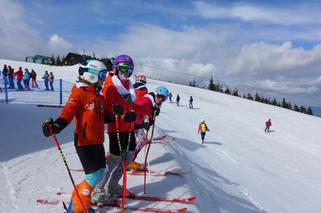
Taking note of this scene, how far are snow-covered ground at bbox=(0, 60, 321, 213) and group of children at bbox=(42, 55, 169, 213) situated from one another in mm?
791

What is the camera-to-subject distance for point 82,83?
4691 mm

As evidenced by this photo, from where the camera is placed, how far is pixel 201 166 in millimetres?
12062

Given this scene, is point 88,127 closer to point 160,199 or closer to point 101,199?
point 101,199

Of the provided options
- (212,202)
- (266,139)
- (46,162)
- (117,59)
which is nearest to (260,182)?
(212,202)

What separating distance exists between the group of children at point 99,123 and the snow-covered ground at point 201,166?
79 centimetres

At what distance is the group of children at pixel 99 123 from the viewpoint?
15.1 ft

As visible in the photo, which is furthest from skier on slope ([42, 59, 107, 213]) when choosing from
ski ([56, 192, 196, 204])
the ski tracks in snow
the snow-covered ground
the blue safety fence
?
the blue safety fence

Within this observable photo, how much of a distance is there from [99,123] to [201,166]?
790cm

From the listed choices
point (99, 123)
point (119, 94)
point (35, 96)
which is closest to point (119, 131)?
point (119, 94)

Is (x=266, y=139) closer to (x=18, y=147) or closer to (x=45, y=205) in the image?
(x=18, y=147)

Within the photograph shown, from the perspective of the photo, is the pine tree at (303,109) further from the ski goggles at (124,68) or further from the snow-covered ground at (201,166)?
the ski goggles at (124,68)

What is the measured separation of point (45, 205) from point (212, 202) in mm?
3281

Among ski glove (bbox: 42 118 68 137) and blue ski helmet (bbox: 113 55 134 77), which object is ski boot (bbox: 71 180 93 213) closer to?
ski glove (bbox: 42 118 68 137)

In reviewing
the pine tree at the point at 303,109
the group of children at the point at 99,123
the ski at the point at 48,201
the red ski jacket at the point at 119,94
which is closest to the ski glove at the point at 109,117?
the group of children at the point at 99,123
